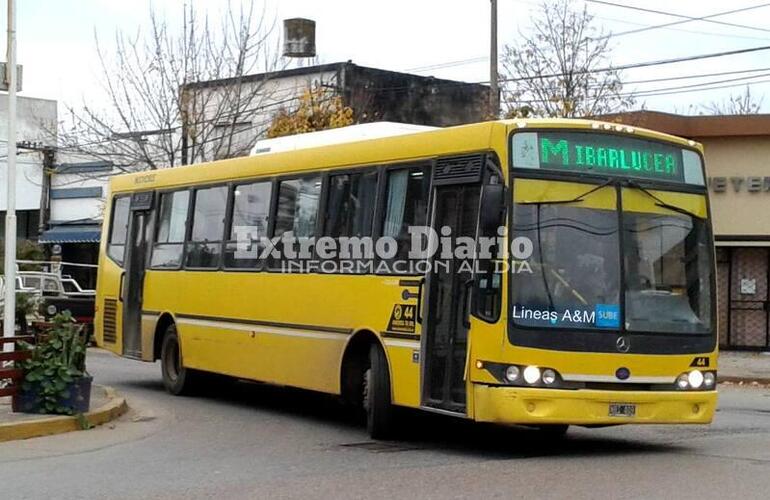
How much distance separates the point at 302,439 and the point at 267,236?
9.75ft

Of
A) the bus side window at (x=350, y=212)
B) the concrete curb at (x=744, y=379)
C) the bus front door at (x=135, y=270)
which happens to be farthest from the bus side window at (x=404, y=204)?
the concrete curb at (x=744, y=379)

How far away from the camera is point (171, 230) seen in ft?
55.8

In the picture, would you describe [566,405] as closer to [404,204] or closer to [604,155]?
[604,155]

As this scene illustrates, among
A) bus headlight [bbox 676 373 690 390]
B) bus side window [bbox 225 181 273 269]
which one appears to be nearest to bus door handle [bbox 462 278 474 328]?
bus headlight [bbox 676 373 690 390]

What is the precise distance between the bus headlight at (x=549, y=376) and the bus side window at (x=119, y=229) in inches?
374

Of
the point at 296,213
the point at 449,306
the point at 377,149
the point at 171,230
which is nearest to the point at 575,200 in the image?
the point at 449,306

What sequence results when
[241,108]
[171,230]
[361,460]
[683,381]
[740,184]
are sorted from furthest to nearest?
1. [241,108]
2. [740,184]
3. [171,230]
4. [683,381]
5. [361,460]

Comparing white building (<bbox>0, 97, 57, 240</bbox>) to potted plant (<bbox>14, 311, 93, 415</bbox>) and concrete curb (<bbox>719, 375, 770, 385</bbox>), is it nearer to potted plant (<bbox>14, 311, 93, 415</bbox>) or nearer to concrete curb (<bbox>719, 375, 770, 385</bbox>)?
concrete curb (<bbox>719, 375, 770, 385</bbox>)

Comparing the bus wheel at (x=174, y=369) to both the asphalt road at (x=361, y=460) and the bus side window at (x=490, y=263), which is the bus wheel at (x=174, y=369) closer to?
the asphalt road at (x=361, y=460)

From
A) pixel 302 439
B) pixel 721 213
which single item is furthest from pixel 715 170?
pixel 302 439

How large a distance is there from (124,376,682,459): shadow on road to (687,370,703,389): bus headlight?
0.72 m

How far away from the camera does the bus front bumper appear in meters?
10.5

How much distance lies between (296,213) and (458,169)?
320cm

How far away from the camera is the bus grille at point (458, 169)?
11.2m
